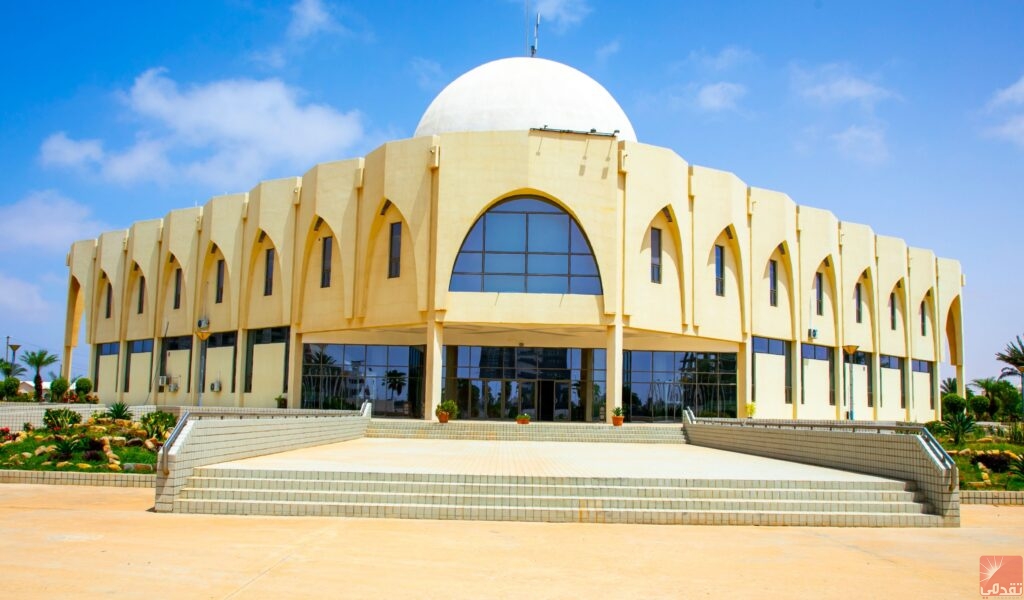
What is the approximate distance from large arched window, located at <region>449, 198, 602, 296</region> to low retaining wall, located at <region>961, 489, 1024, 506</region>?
15.7 meters

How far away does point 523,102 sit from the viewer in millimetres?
33531

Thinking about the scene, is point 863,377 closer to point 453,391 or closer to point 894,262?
point 894,262

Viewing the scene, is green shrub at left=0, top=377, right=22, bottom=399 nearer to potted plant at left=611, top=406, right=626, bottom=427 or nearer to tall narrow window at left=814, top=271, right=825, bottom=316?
potted plant at left=611, top=406, right=626, bottom=427

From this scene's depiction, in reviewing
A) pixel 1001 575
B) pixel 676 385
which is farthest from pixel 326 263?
pixel 1001 575

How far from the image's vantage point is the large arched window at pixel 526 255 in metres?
28.7

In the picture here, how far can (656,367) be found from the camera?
3400 centimetres

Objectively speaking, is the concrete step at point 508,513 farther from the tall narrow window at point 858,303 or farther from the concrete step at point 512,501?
the tall narrow window at point 858,303

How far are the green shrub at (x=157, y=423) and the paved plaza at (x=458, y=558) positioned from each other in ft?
21.3

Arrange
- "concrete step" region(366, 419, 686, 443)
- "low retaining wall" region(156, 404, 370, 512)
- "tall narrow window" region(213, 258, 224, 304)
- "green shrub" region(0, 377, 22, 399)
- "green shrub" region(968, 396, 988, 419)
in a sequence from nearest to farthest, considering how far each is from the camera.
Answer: "low retaining wall" region(156, 404, 370, 512), "concrete step" region(366, 419, 686, 443), "tall narrow window" region(213, 258, 224, 304), "green shrub" region(0, 377, 22, 399), "green shrub" region(968, 396, 988, 419)

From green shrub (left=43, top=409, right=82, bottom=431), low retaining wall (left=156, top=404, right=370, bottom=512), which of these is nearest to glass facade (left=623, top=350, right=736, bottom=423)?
low retaining wall (left=156, top=404, right=370, bottom=512)

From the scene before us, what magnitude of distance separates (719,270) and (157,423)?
21.5 m

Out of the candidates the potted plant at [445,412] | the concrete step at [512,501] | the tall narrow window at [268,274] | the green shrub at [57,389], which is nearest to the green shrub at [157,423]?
the concrete step at [512,501]

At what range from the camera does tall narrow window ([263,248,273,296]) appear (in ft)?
116

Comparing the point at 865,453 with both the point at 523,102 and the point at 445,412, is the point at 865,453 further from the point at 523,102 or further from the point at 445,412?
the point at 523,102
